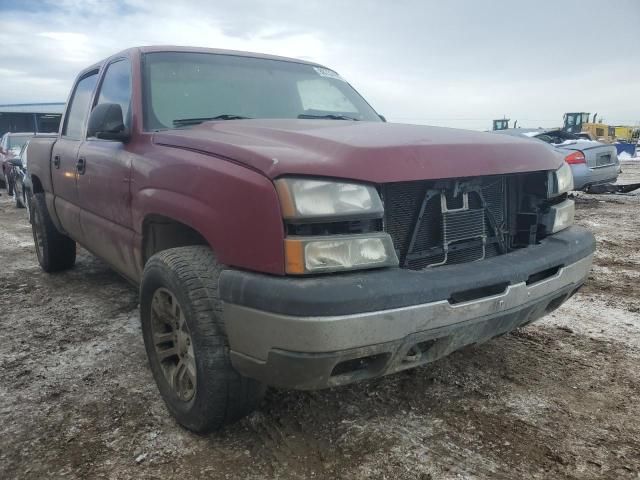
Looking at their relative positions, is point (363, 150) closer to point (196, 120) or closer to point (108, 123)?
point (196, 120)

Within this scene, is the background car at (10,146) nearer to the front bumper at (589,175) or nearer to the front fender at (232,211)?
the front bumper at (589,175)

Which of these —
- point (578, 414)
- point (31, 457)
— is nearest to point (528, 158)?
point (578, 414)

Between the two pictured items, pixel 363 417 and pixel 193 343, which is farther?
pixel 363 417

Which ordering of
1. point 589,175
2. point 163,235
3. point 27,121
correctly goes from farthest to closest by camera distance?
point 27,121
point 589,175
point 163,235

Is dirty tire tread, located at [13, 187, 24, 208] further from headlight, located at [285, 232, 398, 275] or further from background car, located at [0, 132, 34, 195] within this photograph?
headlight, located at [285, 232, 398, 275]

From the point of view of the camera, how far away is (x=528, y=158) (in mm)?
2393

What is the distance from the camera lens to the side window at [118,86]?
3.16 m

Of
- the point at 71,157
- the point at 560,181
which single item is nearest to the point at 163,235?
the point at 71,157

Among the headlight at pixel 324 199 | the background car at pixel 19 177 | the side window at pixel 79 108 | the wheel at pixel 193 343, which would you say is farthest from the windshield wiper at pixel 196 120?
the background car at pixel 19 177

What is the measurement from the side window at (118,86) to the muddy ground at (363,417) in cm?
150

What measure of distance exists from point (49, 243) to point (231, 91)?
2.93 meters

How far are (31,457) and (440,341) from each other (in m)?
1.75

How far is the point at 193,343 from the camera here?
2.11 m

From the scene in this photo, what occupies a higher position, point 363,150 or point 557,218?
point 363,150
